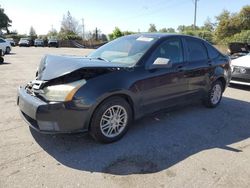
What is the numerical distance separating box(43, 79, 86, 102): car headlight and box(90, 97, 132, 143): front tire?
1.41 ft

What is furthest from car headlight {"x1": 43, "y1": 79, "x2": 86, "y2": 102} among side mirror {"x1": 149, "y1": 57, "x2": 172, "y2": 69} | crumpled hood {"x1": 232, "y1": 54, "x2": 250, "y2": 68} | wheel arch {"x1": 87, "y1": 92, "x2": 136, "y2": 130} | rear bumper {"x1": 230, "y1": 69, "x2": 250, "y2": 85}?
crumpled hood {"x1": 232, "y1": 54, "x2": 250, "y2": 68}

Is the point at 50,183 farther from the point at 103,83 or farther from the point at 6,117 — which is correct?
the point at 6,117

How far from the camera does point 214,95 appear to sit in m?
5.84

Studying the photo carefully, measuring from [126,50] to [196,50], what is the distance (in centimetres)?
163

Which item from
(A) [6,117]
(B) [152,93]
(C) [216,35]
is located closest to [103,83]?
(B) [152,93]

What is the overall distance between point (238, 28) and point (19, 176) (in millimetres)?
37668

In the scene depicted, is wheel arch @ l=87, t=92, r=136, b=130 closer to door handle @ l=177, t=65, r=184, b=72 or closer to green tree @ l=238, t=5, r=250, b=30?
door handle @ l=177, t=65, r=184, b=72

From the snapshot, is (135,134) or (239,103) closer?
(135,134)

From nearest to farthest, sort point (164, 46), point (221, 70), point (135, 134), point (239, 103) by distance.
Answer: point (135, 134) < point (164, 46) < point (221, 70) < point (239, 103)

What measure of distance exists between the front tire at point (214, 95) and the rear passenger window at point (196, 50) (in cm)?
74

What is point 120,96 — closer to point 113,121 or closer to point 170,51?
point 113,121

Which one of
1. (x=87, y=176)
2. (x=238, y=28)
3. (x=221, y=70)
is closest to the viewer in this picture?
(x=87, y=176)

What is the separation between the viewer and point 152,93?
13.7 feet

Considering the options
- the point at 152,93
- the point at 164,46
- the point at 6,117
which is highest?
the point at 164,46
